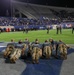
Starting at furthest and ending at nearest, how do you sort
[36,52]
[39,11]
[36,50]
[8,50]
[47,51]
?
[39,11] → [8,50] → [47,51] → [36,50] → [36,52]

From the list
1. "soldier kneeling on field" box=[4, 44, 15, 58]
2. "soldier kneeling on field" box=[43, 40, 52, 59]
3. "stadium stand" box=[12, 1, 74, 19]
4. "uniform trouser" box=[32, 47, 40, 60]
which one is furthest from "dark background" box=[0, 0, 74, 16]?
"uniform trouser" box=[32, 47, 40, 60]

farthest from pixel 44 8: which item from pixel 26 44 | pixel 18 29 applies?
pixel 26 44

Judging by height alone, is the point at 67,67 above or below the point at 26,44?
below

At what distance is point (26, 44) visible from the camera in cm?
1864

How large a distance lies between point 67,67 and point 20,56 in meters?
3.48

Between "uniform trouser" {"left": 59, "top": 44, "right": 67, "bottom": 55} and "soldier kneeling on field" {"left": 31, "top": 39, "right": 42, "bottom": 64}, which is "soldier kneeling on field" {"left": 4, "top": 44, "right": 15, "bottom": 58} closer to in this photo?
"soldier kneeling on field" {"left": 31, "top": 39, "right": 42, "bottom": 64}

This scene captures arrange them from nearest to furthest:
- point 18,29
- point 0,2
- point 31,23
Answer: point 18,29
point 31,23
point 0,2

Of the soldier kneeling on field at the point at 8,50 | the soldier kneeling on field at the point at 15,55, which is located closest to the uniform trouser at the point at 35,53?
the soldier kneeling on field at the point at 15,55

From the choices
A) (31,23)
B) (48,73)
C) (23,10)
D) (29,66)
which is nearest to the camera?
(48,73)

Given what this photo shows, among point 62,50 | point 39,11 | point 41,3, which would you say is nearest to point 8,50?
point 62,50

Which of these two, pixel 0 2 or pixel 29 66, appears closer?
pixel 29 66

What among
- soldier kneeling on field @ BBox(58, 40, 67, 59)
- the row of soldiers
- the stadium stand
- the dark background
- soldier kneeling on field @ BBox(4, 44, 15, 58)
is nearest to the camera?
the row of soldiers

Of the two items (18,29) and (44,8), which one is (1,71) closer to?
(18,29)

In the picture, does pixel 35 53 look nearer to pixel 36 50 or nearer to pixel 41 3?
pixel 36 50
